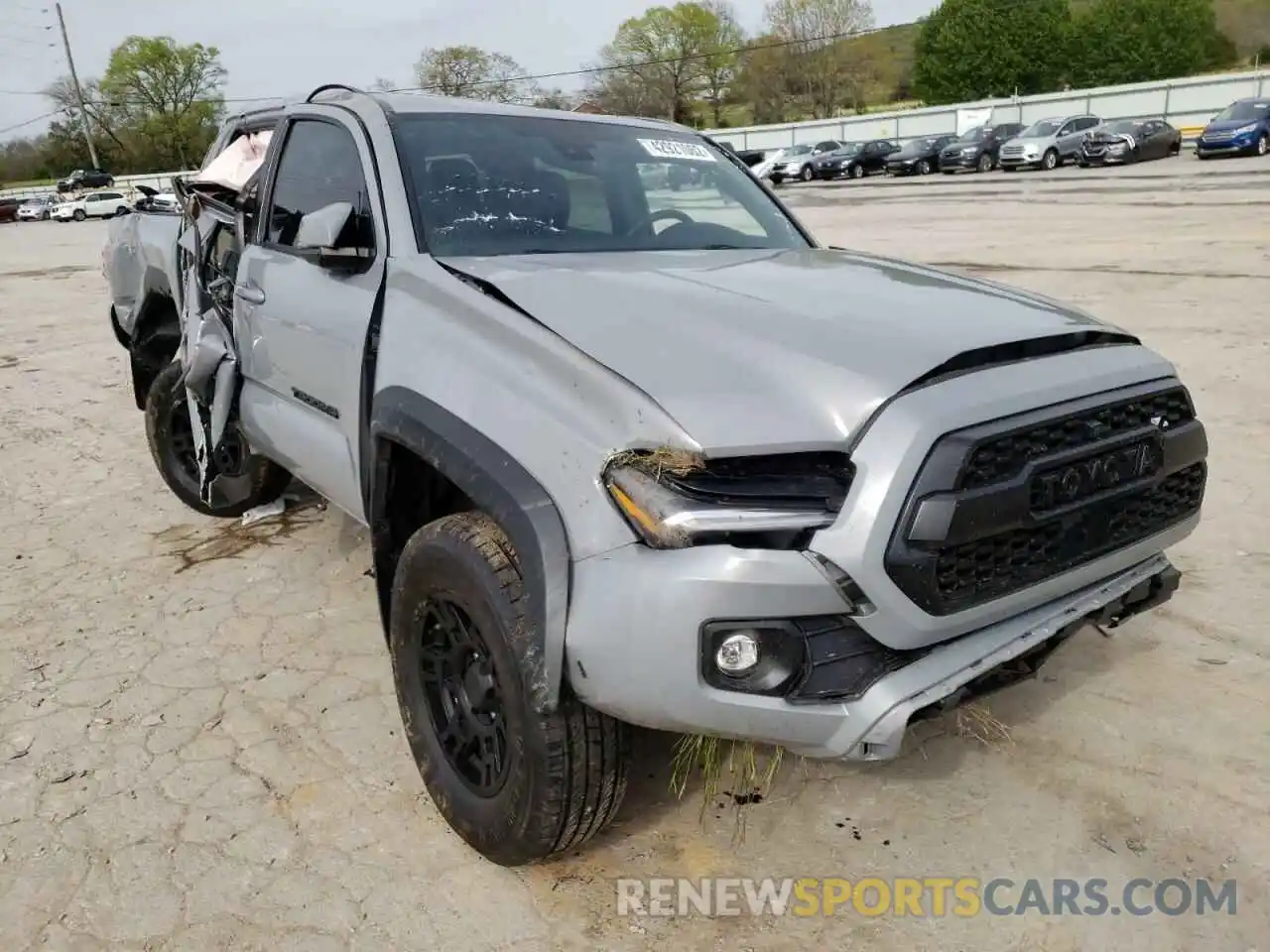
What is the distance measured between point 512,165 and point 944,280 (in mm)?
1450

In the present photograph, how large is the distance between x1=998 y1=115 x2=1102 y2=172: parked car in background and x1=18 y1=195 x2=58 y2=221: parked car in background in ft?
134

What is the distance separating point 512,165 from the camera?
3275 mm

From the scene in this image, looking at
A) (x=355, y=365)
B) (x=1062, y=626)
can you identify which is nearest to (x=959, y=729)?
(x=1062, y=626)

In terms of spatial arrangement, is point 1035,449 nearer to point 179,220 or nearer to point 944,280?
point 944,280

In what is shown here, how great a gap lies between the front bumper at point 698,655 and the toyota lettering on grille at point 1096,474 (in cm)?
35

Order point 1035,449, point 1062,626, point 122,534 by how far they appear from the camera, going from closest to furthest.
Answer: point 1035,449, point 1062,626, point 122,534

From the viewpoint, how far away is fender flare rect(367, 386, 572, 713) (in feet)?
6.54

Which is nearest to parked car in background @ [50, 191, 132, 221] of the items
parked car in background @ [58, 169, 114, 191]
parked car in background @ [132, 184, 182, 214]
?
parked car in background @ [58, 169, 114, 191]

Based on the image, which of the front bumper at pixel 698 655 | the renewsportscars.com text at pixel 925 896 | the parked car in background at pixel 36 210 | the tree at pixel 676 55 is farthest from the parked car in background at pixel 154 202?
the tree at pixel 676 55

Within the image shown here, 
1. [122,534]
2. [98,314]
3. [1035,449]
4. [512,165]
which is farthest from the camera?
[98,314]

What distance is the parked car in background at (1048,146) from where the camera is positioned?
3048 centimetres

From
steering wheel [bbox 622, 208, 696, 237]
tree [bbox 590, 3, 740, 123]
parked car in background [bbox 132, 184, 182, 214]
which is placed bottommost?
steering wheel [bbox 622, 208, 696, 237]

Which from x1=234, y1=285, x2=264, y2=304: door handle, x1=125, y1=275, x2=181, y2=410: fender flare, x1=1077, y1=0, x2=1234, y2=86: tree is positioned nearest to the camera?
x1=234, y1=285, x2=264, y2=304: door handle

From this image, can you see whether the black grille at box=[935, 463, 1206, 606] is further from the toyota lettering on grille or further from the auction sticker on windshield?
the auction sticker on windshield
